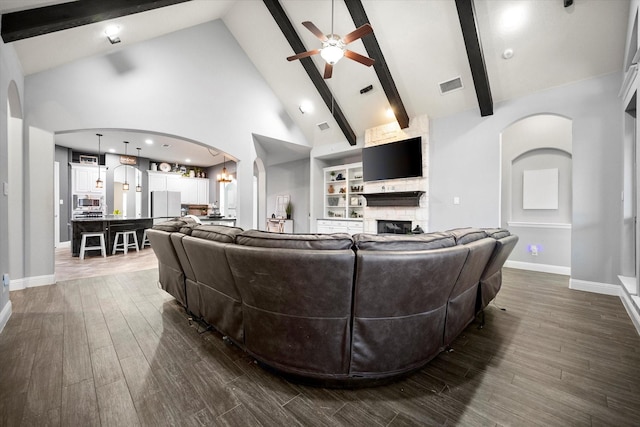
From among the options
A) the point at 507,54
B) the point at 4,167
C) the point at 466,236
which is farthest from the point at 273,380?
the point at 507,54

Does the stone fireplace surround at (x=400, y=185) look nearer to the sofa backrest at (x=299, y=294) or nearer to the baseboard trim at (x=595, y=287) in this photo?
the baseboard trim at (x=595, y=287)

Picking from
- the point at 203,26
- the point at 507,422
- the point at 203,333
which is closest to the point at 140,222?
the point at 203,26

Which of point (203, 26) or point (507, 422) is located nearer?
point (507, 422)

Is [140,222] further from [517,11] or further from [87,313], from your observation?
[517,11]

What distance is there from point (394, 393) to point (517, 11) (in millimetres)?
4555

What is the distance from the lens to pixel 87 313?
8.43 ft

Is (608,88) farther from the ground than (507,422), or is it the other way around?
(608,88)

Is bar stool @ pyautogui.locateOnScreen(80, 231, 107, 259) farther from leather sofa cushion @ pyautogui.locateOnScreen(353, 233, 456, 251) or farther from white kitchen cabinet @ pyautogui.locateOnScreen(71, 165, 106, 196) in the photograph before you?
leather sofa cushion @ pyautogui.locateOnScreen(353, 233, 456, 251)

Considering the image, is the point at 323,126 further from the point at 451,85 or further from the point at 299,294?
the point at 299,294

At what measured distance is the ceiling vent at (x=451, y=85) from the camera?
14.2 ft

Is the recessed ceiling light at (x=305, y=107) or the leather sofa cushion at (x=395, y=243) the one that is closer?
the leather sofa cushion at (x=395, y=243)

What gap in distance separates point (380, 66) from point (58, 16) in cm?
419

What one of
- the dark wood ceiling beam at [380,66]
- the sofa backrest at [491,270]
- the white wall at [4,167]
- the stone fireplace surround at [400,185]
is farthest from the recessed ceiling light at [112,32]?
the sofa backrest at [491,270]

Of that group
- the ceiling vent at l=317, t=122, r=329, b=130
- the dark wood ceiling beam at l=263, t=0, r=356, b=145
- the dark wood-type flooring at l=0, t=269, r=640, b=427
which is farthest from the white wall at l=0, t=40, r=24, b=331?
the ceiling vent at l=317, t=122, r=329, b=130
